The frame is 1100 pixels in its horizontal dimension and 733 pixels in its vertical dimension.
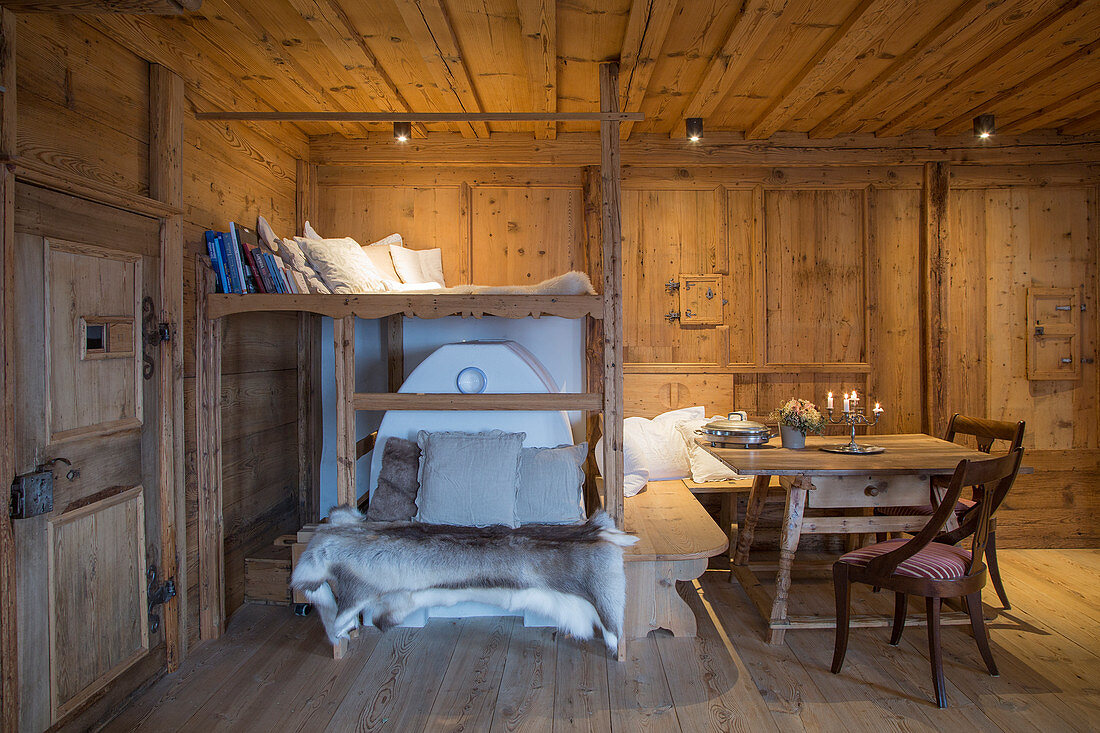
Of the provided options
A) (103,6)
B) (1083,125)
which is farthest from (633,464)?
(1083,125)

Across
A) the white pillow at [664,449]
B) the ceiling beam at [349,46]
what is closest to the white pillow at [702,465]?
the white pillow at [664,449]

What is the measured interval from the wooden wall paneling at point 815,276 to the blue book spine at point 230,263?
3.27 m

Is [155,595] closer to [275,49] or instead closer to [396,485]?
[396,485]

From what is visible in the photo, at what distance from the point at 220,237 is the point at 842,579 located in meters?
3.08

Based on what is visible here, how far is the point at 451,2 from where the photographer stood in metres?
2.63

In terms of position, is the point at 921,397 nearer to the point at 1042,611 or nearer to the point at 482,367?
the point at 1042,611

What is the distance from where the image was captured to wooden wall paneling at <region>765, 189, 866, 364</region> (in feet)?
14.5

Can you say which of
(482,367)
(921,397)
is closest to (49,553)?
(482,367)

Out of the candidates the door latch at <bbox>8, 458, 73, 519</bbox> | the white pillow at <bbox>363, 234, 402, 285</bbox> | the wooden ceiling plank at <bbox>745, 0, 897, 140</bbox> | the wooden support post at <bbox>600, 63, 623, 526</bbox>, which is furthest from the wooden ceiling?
the door latch at <bbox>8, 458, 73, 519</bbox>

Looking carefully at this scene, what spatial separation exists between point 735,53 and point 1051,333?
304 cm

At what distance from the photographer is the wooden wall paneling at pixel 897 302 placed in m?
4.43

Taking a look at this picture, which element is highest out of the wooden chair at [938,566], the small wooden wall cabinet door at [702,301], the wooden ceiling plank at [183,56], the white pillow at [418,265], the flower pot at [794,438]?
the wooden ceiling plank at [183,56]

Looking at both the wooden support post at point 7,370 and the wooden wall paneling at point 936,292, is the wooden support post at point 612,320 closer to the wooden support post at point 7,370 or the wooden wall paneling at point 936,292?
the wooden support post at point 7,370

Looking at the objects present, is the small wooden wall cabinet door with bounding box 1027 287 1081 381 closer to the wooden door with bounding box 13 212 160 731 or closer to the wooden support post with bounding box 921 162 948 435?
the wooden support post with bounding box 921 162 948 435
